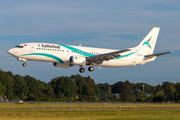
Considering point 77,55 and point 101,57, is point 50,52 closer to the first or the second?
point 77,55

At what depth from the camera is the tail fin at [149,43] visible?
237 ft

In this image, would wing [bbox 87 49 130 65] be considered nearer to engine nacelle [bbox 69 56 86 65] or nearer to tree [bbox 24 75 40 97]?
engine nacelle [bbox 69 56 86 65]

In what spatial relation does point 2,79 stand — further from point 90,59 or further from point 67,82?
point 90,59

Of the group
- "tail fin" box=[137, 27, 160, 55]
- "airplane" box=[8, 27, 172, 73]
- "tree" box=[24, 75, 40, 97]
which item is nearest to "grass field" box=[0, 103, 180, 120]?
"airplane" box=[8, 27, 172, 73]

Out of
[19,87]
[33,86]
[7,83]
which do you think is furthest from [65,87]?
[7,83]

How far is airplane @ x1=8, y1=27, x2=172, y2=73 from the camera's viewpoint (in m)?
58.5

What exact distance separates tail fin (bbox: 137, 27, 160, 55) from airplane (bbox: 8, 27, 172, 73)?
0.87 metres

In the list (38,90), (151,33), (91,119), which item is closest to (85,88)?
(38,90)

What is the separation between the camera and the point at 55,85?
15888cm

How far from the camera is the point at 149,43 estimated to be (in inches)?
2918

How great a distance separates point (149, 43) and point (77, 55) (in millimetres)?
22182

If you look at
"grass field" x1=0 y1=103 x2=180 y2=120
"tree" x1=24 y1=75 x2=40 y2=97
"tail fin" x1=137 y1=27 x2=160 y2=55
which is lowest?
"grass field" x1=0 y1=103 x2=180 y2=120

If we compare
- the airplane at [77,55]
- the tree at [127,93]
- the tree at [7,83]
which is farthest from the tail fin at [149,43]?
the tree at [7,83]

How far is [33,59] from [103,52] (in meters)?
16.0
